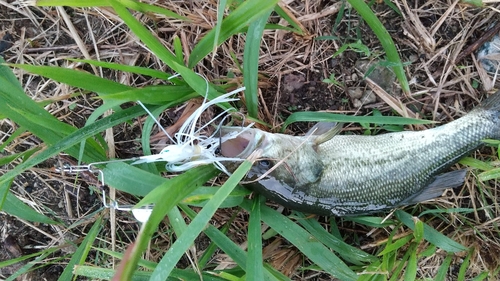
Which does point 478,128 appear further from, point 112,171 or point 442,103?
point 112,171

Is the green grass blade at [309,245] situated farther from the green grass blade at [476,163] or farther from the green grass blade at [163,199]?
the green grass blade at [476,163]

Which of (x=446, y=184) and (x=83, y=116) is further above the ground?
(x=83, y=116)

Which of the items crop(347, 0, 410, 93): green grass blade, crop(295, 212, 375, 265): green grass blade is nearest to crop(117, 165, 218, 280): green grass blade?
crop(295, 212, 375, 265): green grass blade

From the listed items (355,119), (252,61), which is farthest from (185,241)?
(355,119)

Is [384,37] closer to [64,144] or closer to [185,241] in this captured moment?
[185,241]

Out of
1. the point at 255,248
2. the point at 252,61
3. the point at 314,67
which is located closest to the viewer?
the point at 255,248

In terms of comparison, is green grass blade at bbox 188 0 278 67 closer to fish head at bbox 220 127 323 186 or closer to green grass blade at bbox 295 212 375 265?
fish head at bbox 220 127 323 186

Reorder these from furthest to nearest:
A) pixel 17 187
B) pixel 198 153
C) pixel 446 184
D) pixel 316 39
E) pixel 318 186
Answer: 1. pixel 17 187
2. pixel 316 39
3. pixel 446 184
4. pixel 318 186
5. pixel 198 153

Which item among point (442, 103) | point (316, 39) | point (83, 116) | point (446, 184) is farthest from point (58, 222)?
point (442, 103)
